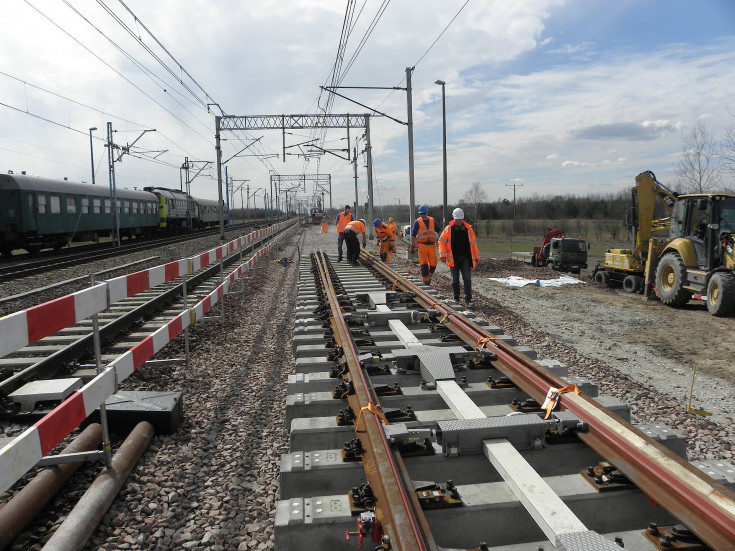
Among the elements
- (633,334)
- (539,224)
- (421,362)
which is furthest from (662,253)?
(539,224)

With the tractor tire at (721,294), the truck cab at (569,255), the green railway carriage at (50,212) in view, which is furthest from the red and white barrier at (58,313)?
the truck cab at (569,255)

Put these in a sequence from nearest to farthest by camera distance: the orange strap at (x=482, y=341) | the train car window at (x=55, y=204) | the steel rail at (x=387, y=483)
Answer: the steel rail at (x=387, y=483) → the orange strap at (x=482, y=341) → the train car window at (x=55, y=204)

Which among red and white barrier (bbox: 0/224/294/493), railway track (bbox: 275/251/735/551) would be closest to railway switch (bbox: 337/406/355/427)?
railway track (bbox: 275/251/735/551)

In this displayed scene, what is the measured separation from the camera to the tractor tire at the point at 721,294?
423 inches

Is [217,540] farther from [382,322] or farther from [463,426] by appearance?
[382,322]

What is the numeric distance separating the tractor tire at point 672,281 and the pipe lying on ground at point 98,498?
41.6ft

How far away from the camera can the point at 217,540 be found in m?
2.70

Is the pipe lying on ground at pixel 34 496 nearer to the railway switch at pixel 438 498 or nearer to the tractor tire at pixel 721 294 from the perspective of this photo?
the railway switch at pixel 438 498

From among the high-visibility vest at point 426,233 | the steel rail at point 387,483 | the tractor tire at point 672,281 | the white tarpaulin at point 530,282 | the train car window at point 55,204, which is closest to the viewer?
the steel rail at point 387,483

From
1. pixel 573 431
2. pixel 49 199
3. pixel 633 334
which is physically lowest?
pixel 633 334

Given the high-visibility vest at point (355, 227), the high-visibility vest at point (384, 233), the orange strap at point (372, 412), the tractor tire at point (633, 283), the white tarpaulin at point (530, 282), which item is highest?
the high-visibility vest at point (355, 227)

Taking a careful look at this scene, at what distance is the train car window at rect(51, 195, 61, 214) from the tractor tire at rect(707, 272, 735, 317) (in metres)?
22.1

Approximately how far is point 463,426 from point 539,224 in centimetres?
6542

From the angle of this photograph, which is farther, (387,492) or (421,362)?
(421,362)
